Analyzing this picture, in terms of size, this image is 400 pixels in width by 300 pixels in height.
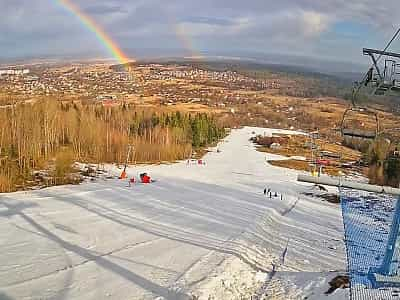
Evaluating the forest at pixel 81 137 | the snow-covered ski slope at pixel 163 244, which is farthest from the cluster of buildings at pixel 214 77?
the snow-covered ski slope at pixel 163 244

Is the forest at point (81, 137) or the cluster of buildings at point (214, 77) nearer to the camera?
the forest at point (81, 137)

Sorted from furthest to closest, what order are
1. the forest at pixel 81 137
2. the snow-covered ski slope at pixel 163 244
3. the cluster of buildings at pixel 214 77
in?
the cluster of buildings at pixel 214 77
the forest at pixel 81 137
the snow-covered ski slope at pixel 163 244

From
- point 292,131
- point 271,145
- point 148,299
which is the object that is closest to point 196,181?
point 148,299

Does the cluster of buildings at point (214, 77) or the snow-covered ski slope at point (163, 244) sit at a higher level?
the cluster of buildings at point (214, 77)

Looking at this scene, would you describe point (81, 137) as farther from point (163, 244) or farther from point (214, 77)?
point (214, 77)

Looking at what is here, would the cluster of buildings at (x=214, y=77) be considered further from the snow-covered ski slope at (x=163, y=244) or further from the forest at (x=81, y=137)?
the snow-covered ski slope at (x=163, y=244)

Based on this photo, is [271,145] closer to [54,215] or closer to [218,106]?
[218,106]

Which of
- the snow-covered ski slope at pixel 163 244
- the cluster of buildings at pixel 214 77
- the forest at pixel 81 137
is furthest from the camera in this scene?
the cluster of buildings at pixel 214 77

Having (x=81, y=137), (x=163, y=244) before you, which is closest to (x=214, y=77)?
(x=81, y=137)
